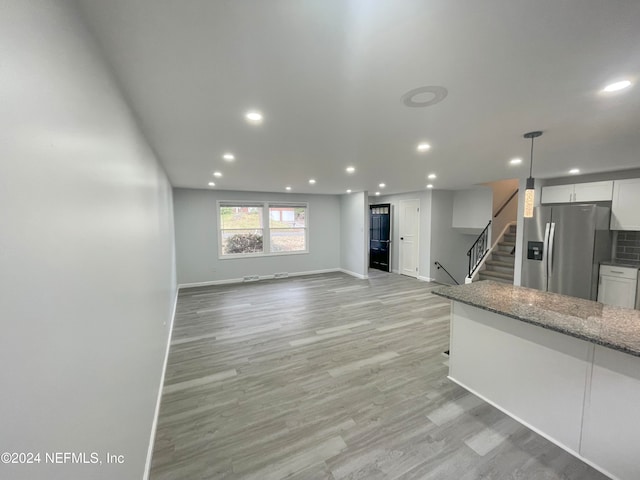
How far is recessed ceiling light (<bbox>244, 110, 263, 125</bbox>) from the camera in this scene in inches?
73.7

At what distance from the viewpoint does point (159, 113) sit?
6.15 feet

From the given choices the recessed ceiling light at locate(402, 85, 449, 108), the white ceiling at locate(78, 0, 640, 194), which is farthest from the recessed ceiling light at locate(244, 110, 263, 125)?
the recessed ceiling light at locate(402, 85, 449, 108)

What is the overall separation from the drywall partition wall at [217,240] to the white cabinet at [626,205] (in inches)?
223

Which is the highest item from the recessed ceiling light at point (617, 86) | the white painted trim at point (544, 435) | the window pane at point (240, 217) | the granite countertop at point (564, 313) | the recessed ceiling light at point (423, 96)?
the recessed ceiling light at point (423, 96)

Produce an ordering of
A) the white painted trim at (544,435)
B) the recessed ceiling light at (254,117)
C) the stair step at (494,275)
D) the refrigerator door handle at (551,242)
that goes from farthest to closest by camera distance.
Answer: the stair step at (494,275) < the refrigerator door handle at (551,242) < the recessed ceiling light at (254,117) < the white painted trim at (544,435)

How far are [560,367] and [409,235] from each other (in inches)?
223

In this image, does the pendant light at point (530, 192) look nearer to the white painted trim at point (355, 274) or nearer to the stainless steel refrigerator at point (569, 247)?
the stainless steel refrigerator at point (569, 247)

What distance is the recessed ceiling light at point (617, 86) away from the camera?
4.80 feet

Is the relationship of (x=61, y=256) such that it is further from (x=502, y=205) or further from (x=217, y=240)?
(x=502, y=205)

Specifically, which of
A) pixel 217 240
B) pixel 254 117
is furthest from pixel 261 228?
pixel 254 117

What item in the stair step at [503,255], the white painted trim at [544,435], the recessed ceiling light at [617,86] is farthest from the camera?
the stair step at [503,255]

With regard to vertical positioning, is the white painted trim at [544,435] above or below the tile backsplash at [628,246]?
below

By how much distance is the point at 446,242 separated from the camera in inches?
273

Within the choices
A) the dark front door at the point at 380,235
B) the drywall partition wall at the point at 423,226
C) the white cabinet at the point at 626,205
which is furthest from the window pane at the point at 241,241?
the white cabinet at the point at 626,205
